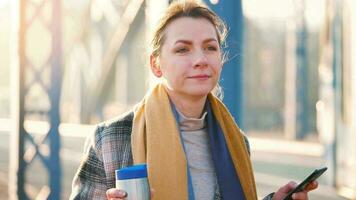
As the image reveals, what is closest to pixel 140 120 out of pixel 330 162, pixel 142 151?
pixel 142 151

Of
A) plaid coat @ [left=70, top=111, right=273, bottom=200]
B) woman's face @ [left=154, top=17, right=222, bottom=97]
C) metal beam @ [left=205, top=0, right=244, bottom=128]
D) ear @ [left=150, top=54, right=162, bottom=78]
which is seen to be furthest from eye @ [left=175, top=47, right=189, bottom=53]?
metal beam @ [left=205, top=0, right=244, bottom=128]

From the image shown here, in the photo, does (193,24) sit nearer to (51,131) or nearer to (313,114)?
(51,131)

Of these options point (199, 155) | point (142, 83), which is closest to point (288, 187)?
point (199, 155)

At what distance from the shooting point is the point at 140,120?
2.24m

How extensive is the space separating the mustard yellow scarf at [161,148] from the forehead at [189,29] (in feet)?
0.52

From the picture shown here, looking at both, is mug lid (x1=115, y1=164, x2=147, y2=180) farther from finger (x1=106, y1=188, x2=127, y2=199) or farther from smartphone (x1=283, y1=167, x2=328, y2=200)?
smartphone (x1=283, y1=167, x2=328, y2=200)

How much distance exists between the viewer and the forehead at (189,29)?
2.24 metres

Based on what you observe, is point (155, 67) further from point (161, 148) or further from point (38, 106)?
point (38, 106)

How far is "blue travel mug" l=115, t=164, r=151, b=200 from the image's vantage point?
6.00 feet

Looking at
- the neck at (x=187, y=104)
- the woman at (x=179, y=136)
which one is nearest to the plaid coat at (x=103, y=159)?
the woman at (x=179, y=136)

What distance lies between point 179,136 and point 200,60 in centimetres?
23

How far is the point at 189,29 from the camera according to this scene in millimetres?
2254

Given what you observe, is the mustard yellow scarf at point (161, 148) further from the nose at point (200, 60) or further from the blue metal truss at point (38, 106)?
the blue metal truss at point (38, 106)

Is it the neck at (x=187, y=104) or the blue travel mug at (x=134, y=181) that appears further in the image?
the neck at (x=187, y=104)
